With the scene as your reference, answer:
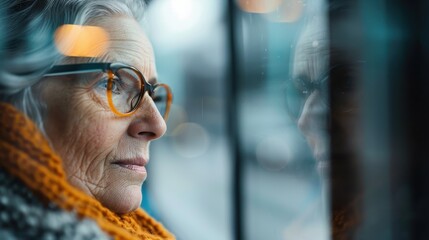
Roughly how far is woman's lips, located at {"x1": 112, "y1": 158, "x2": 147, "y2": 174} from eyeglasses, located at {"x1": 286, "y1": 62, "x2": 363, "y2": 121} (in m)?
0.55

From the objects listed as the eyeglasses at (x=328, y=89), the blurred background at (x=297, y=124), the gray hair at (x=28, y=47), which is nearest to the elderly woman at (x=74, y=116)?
the gray hair at (x=28, y=47)

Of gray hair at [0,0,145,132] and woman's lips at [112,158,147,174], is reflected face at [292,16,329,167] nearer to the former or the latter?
woman's lips at [112,158,147,174]

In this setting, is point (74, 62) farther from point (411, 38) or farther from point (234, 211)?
point (411, 38)

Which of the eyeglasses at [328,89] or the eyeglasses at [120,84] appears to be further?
the eyeglasses at [328,89]

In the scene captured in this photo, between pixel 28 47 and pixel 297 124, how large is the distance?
0.86 m

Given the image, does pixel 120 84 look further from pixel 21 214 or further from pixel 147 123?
pixel 21 214

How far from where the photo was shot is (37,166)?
4.04 feet

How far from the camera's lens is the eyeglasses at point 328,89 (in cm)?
166

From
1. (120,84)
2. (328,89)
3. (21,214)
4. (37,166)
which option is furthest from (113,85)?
(328,89)

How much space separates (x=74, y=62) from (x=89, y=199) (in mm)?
336

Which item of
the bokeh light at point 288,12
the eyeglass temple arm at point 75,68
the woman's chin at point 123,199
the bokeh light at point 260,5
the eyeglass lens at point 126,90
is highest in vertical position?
the bokeh light at point 260,5

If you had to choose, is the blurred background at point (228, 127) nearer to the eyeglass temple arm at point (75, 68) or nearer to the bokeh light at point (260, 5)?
the bokeh light at point (260, 5)

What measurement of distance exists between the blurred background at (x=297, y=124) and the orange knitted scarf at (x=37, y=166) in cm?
33

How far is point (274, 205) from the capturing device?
1926 mm
